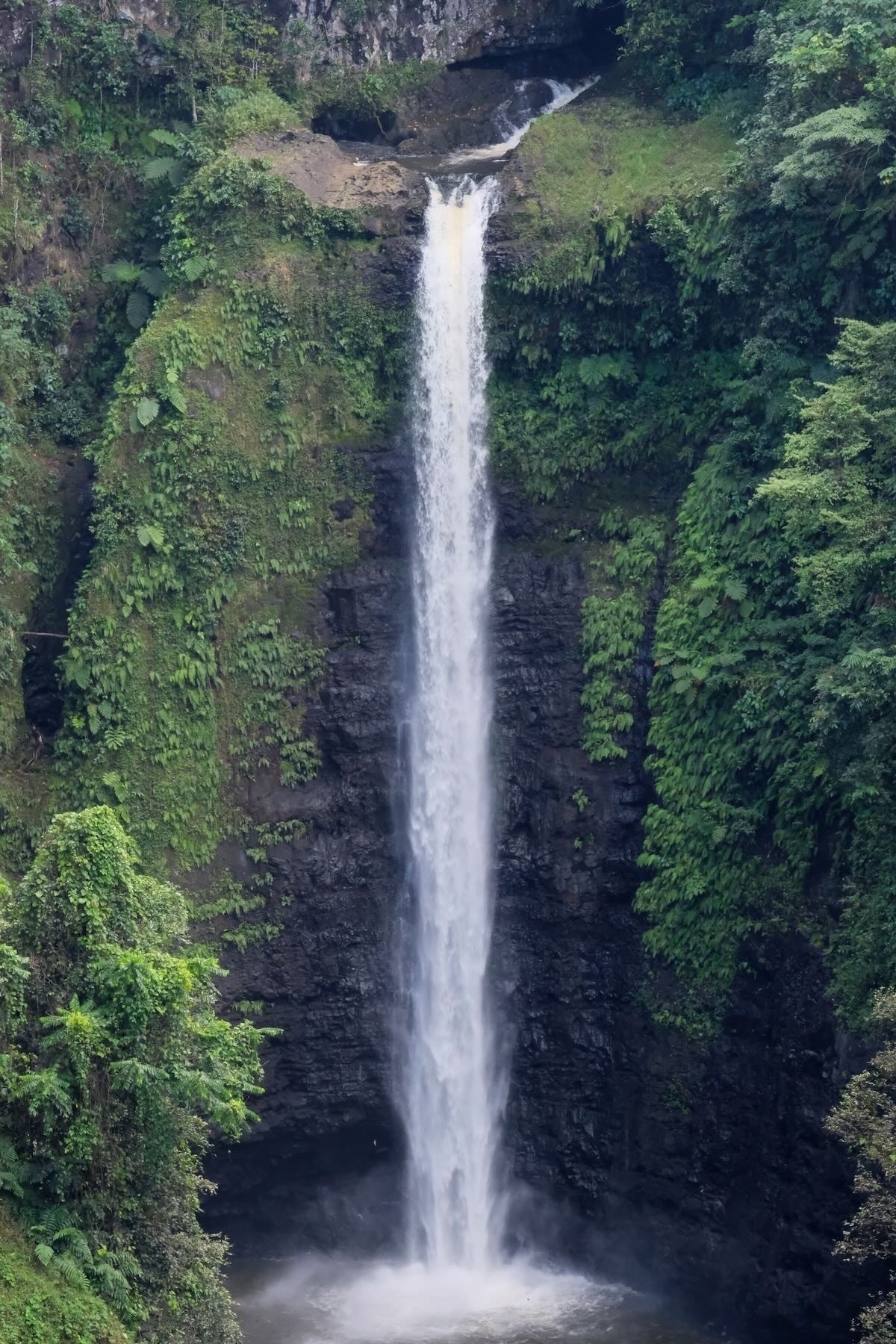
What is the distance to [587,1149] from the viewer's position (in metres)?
22.6

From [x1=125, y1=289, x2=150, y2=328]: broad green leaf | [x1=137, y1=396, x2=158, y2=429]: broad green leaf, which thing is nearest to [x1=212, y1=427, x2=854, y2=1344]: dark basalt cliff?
[x1=137, y1=396, x2=158, y2=429]: broad green leaf

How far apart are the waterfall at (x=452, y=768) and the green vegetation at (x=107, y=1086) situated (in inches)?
269

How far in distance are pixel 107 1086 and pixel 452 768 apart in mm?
Answer: 9359

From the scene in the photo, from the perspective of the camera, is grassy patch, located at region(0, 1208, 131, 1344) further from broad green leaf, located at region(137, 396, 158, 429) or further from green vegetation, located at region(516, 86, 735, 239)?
green vegetation, located at region(516, 86, 735, 239)

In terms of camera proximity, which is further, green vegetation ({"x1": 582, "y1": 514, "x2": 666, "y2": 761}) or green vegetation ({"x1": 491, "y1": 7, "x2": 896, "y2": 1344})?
green vegetation ({"x1": 582, "y1": 514, "x2": 666, "y2": 761})

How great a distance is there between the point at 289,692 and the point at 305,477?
335 cm

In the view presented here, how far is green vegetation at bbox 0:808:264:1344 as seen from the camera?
15.3 m

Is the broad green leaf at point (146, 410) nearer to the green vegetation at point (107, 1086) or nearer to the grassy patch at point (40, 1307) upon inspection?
the green vegetation at point (107, 1086)

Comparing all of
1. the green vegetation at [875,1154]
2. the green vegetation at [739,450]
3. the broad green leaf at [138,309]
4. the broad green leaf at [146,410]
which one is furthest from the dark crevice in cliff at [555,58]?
the green vegetation at [875,1154]

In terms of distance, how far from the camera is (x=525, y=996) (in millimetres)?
23359

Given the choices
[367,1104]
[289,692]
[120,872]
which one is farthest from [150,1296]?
[289,692]

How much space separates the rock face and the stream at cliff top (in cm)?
438

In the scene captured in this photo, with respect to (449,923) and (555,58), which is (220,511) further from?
(555,58)

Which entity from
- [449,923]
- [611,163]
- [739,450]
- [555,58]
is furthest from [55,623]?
[555,58]
